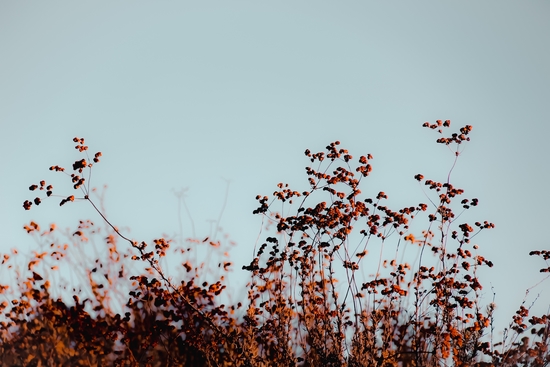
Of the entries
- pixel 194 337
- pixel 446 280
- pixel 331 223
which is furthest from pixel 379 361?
pixel 194 337

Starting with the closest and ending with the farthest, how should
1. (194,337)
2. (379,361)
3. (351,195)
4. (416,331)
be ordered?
1. (416,331)
2. (379,361)
3. (351,195)
4. (194,337)

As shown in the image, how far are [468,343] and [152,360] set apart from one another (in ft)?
11.5

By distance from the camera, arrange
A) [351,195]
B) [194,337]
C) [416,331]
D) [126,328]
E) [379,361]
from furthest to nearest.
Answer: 1. [126,328]
2. [194,337]
3. [351,195]
4. [379,361]
5. [416,331]

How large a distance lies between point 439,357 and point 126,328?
3.38 metres

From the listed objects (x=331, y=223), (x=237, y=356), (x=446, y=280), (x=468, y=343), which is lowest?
(x=237, y=356)

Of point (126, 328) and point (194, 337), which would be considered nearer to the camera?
point (194, 337)

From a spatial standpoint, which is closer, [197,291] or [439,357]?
[439,357]

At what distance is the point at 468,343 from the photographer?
4902 millimetres

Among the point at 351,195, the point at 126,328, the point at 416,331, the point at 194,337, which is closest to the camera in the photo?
the point at 416,331

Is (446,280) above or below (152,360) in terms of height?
above

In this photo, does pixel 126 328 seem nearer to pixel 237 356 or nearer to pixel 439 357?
pixel 237 356

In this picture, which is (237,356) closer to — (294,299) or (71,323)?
(294,299)

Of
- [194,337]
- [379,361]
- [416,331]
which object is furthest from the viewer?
[194,337]

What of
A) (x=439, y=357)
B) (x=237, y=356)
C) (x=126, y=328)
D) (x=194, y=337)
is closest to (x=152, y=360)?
(x=126, y=328)
